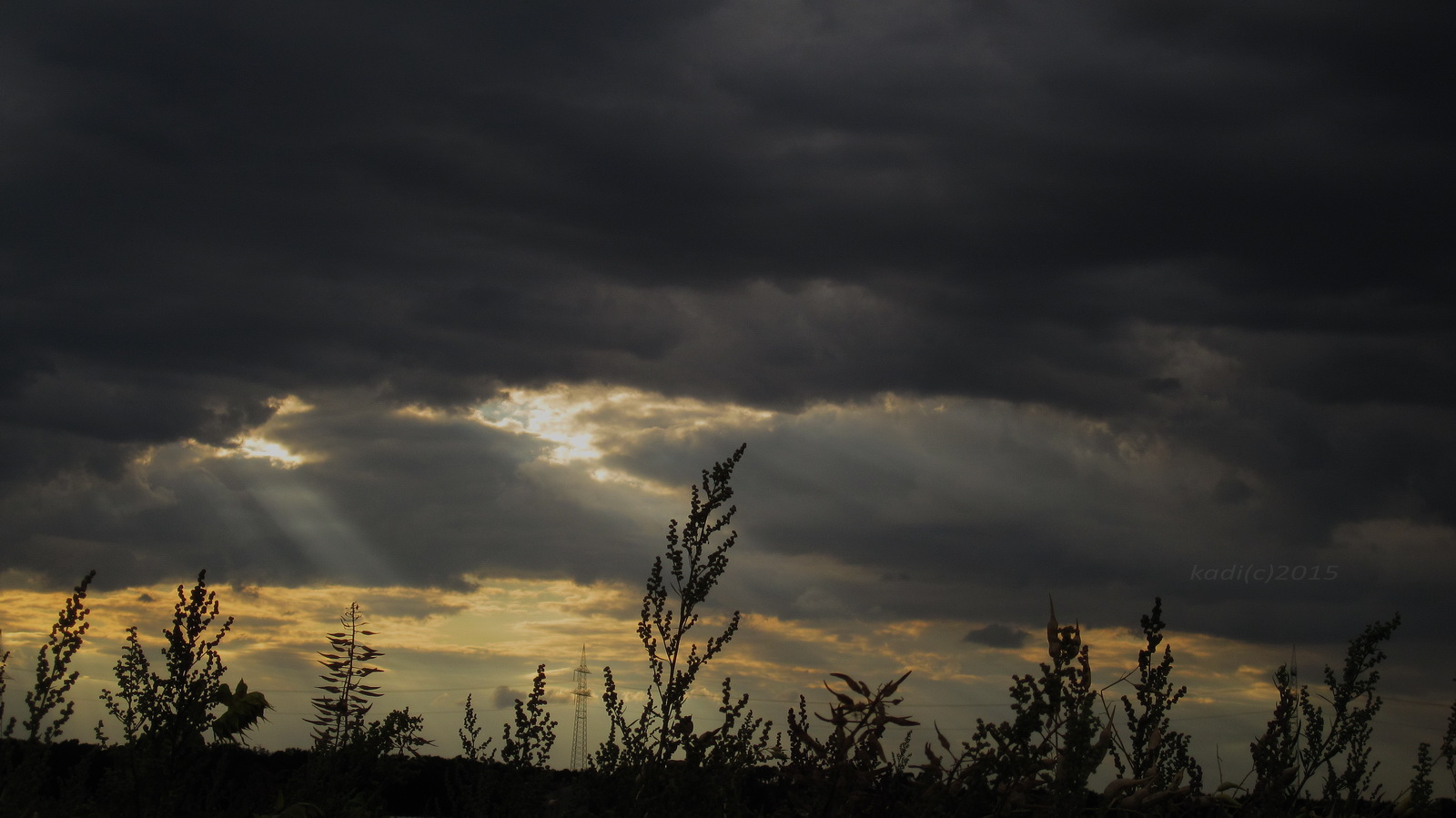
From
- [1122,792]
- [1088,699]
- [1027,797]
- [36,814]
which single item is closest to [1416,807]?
[1122,792]

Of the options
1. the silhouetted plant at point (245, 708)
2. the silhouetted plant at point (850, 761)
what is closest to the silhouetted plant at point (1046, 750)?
the silhouetted plant at point (850, 761)

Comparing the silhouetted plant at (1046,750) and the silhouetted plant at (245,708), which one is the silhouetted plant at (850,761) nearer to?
the silhouetted plant at (1046,750)

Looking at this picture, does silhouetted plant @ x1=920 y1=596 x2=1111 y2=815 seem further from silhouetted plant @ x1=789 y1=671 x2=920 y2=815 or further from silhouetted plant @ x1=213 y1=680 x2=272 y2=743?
silhouetted plant @ x1=213 y1=680 x2=272 y2=743

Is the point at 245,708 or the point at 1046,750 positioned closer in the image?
the point at 1046,750

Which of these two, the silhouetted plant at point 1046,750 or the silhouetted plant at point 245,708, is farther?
the silhouetted plant at point 245,708

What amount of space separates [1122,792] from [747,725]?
124 inches

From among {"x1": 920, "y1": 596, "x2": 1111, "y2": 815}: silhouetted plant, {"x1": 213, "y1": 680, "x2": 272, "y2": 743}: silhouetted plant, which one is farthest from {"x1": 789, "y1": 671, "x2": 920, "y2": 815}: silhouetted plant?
{"x1": 213, "y1": 680, "x2": 272, "y2": 743}: silhouetted plant

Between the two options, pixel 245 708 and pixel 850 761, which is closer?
pixel 850 761

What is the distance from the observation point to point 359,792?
12141 mm

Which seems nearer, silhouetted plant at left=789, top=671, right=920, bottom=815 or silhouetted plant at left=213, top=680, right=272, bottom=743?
silhouetted plant at left=789, top=671, right=920, bottom=815

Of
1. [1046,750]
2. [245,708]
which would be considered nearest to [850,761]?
[1046,750]

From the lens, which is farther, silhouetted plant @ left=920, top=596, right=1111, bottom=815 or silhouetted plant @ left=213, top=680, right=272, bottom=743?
silhouetted plant @ left=213, top=680, right=272, bottom=743

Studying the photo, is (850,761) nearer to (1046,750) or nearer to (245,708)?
(1046,750)

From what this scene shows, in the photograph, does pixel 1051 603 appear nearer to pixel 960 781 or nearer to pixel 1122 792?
pixel 960 781
